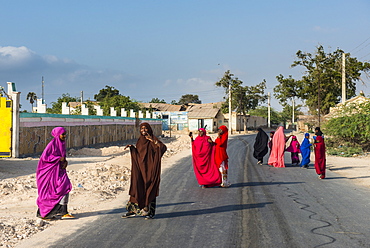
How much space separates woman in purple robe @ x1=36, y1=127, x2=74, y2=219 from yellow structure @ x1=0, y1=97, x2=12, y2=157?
11.3 m

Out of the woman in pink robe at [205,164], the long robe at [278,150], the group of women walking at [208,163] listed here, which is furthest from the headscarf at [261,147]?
the woman in pink robe at [205,164]

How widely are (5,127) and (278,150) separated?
37.1ft

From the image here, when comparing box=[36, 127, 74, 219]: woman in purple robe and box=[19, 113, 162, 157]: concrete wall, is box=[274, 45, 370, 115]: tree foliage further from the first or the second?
box=[36, 127, 74, 219]: woman in purple robe

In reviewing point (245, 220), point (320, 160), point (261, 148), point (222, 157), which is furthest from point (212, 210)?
point (261, 148)

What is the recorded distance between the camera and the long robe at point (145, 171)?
271 inches

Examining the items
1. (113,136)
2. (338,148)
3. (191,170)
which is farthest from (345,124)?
(113,136)

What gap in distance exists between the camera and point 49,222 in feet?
22.2

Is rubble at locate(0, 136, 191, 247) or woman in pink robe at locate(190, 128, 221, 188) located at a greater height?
woman in pink robe at locate(190, 128, 221, 188)

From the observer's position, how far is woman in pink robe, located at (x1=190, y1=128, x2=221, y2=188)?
10.4 metres

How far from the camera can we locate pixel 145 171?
6.99m

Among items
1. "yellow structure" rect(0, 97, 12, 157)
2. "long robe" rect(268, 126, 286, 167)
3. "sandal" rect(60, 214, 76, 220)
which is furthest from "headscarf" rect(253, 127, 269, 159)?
"sandal" rect(60, 214, 76, 220)

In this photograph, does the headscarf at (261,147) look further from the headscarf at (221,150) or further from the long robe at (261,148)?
the headscarf at (221,150)

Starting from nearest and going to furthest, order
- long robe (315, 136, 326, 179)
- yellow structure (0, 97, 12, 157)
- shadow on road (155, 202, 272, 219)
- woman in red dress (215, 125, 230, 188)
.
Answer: shadow on road (155, 202, 272, 219) < woman in red dress (215, 125, 230, 188) < long robe (315, 136, 326, 179) < yellow structure (0, 97, 12, 157)

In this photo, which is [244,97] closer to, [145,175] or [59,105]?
[59,105]
